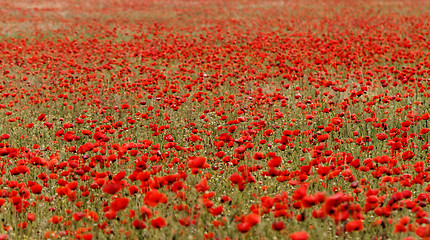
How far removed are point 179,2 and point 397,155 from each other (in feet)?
87.6

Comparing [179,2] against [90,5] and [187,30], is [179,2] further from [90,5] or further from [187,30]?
[187,30]

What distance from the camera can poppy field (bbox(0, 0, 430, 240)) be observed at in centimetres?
279

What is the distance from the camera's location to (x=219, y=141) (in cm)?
396

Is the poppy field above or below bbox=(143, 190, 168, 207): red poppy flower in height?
below

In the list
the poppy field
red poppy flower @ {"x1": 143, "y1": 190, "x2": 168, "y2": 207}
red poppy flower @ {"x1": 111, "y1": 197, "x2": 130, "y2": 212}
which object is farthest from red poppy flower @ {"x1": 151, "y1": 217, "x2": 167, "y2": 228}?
red poppy flower @ {"x1": 111, "y1": 197, "x2": 130, "y2": 212}

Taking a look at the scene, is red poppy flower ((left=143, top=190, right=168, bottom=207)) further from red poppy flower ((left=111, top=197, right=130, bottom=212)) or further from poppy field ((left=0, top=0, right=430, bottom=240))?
red poppy flower ((left=111, top=197, right=130, bottom=212))

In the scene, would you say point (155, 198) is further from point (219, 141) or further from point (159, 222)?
point (219, 141)

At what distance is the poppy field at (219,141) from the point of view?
279 centimetres

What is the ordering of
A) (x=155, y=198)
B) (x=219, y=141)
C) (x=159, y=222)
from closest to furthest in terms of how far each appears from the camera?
1. (x=159, y=222)
2. (x=155, y=198)
3. (x=219, y=141)

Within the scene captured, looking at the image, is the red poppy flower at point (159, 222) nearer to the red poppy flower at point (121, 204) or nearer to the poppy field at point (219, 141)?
the poppy field at point (219, 141)

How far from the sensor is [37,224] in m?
3.23

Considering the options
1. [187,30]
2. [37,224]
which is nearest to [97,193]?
[37,224]

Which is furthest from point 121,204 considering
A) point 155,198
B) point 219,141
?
point 219,141

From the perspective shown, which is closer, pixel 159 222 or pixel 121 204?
pixel 159 222
